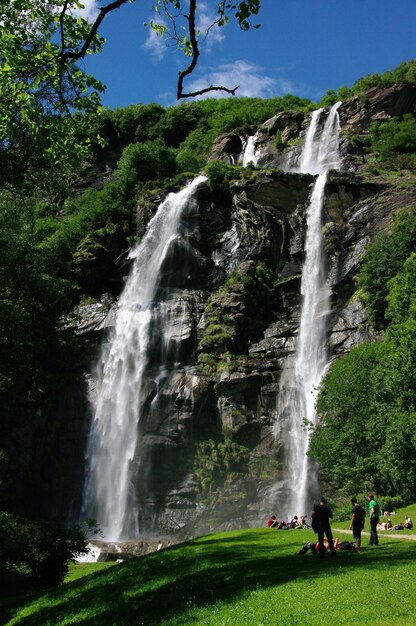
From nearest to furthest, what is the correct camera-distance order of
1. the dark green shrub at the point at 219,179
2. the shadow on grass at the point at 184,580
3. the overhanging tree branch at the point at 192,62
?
the overhanging tree branch at the point at 192,62 < the shadow on grass at the point at 184,580 < the dark green shrub at the point at 219,179

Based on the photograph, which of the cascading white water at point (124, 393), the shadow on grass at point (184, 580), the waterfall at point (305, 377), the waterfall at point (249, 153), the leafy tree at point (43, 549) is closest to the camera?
the shadow on grass at point (184, 580)

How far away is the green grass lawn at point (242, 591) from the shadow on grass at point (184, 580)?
3 cm

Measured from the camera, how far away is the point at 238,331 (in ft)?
126

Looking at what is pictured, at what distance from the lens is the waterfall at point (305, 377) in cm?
3247

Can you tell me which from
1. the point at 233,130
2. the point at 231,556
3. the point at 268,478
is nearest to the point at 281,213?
the point at 268,478

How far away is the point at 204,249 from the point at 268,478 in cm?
2003

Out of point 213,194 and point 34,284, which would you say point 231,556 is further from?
point 213,194

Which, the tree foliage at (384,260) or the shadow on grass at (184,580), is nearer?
the shadow on grass at (184,580)

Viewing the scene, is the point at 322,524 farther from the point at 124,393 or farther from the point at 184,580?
the point at 124,393

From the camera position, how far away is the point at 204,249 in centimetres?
4475

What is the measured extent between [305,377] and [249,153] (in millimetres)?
35303

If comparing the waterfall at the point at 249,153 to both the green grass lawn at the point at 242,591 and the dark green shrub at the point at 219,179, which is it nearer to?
the dark green shrub at the point at 219,179

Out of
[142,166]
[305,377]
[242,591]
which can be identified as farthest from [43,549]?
[142,166]

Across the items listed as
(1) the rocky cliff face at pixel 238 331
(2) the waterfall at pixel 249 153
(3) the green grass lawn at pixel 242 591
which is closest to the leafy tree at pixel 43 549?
(3) the green grass lawn at pixel 242 591
